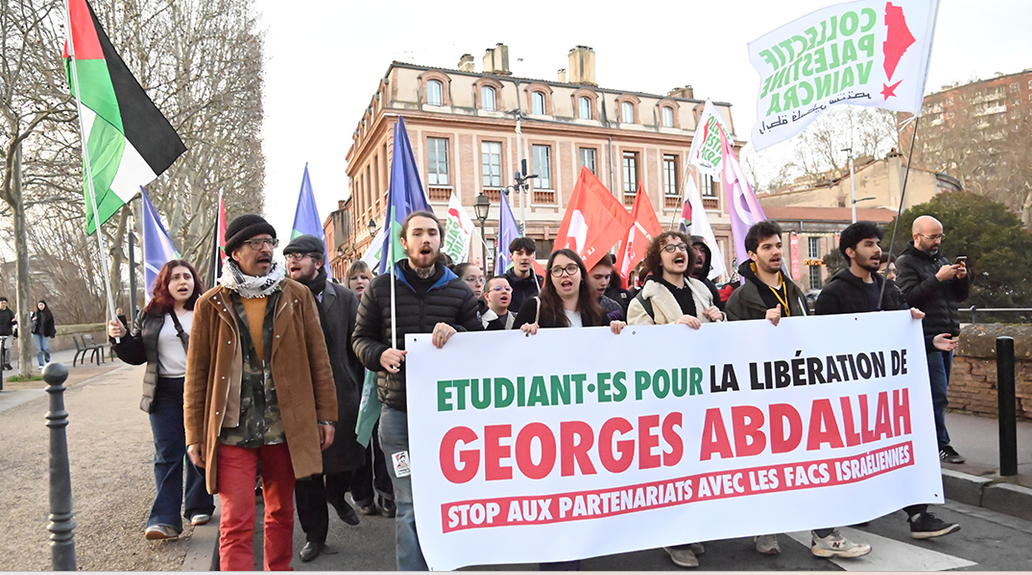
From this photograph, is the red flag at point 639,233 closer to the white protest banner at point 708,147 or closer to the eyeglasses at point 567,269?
the white protest banner at point 708,147

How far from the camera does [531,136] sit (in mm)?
37469

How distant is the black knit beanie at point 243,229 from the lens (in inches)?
135

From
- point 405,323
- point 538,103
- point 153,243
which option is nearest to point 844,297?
point 405,323

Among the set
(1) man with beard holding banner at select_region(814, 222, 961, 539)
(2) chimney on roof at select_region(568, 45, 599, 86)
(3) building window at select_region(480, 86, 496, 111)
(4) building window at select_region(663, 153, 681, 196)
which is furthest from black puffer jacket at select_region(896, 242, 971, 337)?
(2) chimney on roof at select_region(568, 45, 599, 86)

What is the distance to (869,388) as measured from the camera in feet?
13.8

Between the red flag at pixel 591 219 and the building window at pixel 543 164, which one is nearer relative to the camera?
the red flag at pixel 591 219

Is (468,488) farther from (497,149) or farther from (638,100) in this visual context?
(638,100)

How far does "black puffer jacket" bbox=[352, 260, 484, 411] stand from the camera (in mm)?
3641

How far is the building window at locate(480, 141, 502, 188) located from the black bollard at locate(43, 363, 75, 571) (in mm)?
32849

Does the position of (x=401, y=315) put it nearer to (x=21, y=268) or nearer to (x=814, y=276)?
(x=21, y=268)

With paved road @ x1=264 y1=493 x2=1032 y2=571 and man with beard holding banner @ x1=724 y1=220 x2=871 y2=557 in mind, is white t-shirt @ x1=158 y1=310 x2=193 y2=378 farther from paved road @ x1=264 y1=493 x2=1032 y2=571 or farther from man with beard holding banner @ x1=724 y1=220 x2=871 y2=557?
man with beard holding banner @ x1=724 y1=220 x2=871 y2=557

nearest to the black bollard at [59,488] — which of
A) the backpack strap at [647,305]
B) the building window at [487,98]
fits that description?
the backpack strap at [647,305]

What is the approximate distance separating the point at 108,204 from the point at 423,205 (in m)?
1.97

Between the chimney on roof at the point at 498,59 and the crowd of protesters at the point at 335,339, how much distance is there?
3597 cm
